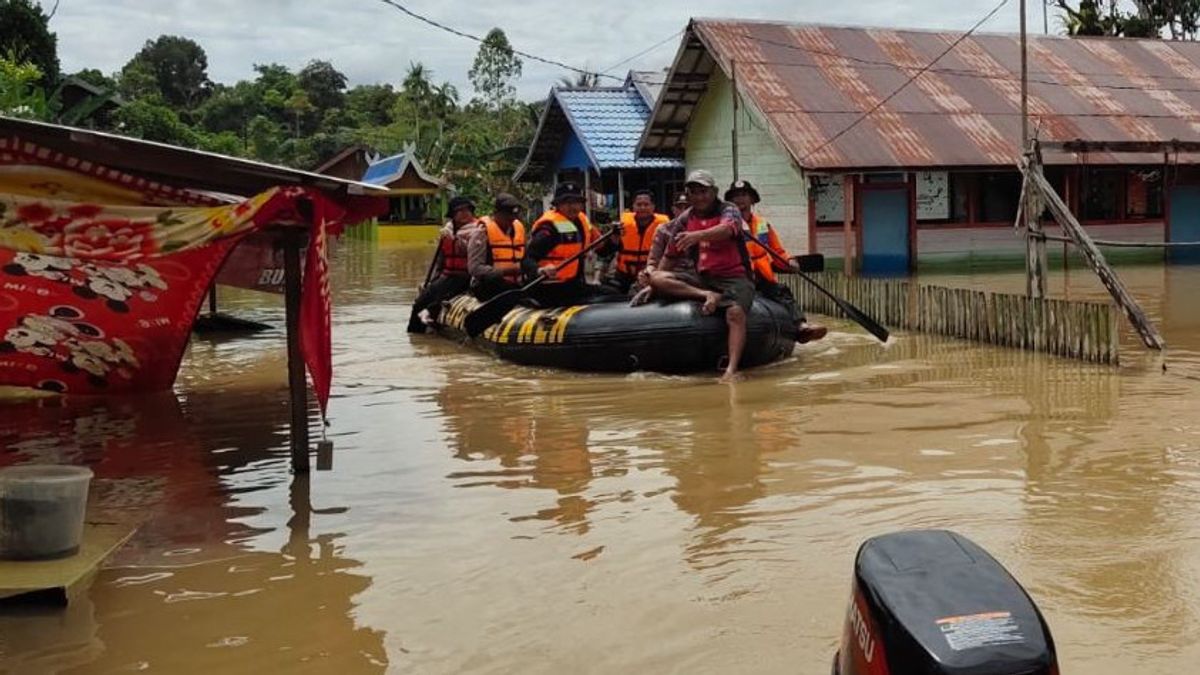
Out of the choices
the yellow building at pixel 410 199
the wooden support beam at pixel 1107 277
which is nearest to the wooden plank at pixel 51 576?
the wooden support beam at pixel 1107 277

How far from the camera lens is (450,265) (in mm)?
14578

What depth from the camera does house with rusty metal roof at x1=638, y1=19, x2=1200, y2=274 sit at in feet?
69.7

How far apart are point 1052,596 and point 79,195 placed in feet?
18.4

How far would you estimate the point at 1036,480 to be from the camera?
21.9ft

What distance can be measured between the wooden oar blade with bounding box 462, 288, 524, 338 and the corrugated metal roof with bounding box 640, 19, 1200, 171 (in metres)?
9.09

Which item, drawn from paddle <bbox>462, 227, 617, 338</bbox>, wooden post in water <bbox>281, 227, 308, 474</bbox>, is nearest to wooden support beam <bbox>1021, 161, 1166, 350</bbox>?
paddle <bbox>462, 227, 617, 338</bbox>

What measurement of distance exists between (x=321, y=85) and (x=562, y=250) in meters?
75.5

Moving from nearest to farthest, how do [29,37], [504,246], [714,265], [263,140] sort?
1. [714,265]
2. [504,246]
3. [29,37]
4. [263,140]

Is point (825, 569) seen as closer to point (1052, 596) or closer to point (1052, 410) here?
point (1052, 596)

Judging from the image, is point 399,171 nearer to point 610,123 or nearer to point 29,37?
point 29,37

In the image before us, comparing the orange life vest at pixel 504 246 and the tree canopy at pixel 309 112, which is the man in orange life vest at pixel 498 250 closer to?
the orange life vest at pixel 504 246

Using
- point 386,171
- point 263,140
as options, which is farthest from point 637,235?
point 263,140

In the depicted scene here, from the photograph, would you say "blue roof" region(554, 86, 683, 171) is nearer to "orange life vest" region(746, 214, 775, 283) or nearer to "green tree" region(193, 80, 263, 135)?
"orange life vest" region(746, 214, 775, 283)

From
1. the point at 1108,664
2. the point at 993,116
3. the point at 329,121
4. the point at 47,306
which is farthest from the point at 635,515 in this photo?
the point at 329,121
